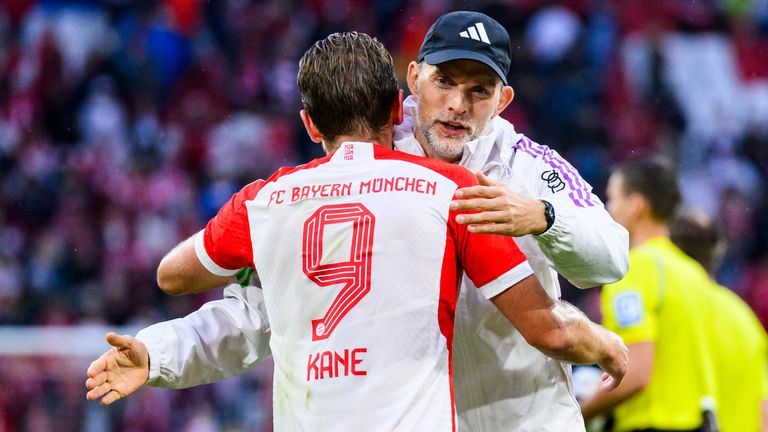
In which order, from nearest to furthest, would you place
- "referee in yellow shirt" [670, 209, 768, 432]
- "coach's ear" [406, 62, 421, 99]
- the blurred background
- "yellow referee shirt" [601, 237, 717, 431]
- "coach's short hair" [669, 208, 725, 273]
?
"coach's ear" [406, 62, 421, 99]
"yellow referee shirt" [601, 237, 717, 431]
"referee in yellow shirt" [670, 209, 768, 432]
"coach's short hair" [669, 208, 725, 273]
the blurred background

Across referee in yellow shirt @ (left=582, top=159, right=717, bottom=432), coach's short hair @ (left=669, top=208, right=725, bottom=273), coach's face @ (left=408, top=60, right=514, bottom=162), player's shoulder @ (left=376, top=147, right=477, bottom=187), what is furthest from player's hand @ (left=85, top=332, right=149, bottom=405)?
coach's short hair @ (left=669, top=208, right=725, bottom=273)

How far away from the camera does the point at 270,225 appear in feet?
10.1

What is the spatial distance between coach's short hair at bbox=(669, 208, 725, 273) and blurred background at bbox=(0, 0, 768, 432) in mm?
2938

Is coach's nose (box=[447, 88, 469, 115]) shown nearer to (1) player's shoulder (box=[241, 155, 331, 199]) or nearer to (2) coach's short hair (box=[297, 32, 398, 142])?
(2) coach's short hair (box=[297, 32, 398, 142])

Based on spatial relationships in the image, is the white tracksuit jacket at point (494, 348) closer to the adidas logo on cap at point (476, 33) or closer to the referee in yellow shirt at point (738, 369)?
the adidas logo on cap at point (476, 33)

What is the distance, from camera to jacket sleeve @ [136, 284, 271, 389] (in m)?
3.38

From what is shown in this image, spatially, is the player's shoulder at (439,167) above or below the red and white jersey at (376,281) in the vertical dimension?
above

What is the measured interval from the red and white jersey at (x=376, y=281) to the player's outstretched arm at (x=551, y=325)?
4 centimetres

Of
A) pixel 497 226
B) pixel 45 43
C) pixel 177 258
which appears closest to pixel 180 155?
pixel 45 43

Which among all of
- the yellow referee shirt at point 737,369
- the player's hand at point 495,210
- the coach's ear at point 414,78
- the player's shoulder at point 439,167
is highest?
the coach's ear at point 414,78

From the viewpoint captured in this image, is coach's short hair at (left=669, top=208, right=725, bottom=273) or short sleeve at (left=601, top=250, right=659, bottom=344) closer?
short sleeve at (left=601, top=250, right=659, bottom=344)

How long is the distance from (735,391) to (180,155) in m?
6.16

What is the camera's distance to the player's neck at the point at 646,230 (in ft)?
18.7

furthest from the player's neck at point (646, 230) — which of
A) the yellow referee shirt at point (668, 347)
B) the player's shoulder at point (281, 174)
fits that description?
the player's shoulder at point (281, 174)
